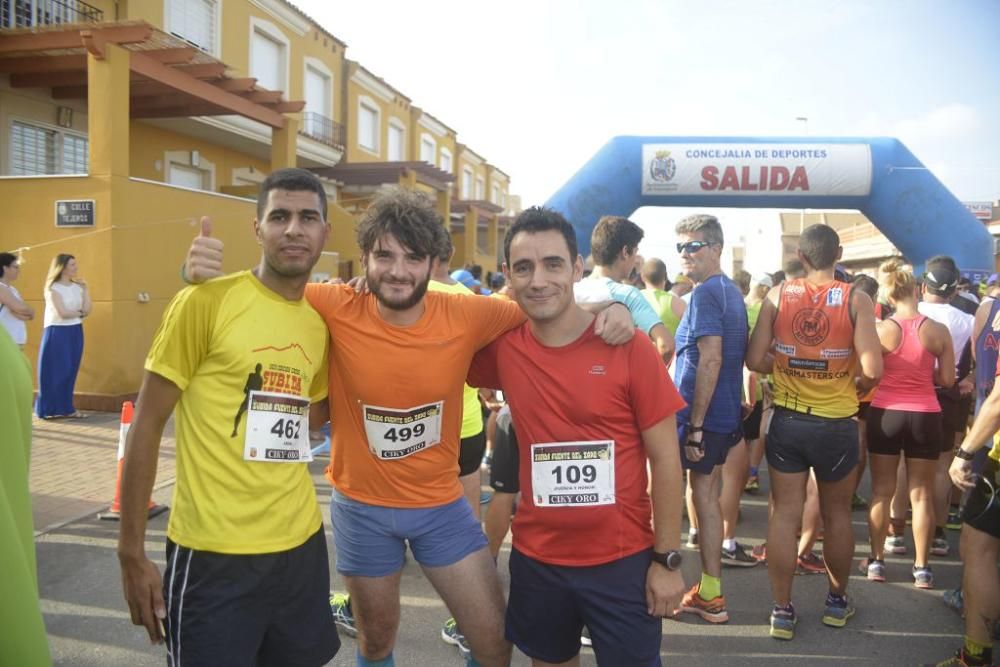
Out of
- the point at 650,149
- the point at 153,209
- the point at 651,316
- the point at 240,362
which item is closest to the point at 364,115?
the point at 153,209

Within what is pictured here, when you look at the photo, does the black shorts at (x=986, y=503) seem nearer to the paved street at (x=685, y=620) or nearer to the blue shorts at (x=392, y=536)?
the paved street at (x=685, y=620)

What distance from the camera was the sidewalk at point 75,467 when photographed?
5.09 metres

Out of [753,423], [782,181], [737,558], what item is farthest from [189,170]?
[737,558]

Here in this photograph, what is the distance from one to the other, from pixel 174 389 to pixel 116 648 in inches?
80.8

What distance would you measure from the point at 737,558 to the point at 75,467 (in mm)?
6046

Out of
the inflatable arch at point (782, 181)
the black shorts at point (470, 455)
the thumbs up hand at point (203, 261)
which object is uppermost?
the inflatable arch at point (782, 181)

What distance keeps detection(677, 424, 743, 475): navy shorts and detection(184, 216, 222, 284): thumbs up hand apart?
2.76m

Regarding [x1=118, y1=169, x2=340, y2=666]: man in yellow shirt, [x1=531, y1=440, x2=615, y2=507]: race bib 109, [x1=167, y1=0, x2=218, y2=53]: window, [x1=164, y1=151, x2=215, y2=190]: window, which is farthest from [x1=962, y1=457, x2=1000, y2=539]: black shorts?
[x1=167, y1=0, x2=218, y2=53]: window

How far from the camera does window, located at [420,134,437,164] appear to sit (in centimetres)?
2577

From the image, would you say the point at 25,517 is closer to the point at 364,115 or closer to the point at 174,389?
the point at 174,389

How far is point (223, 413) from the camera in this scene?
1995 millimetres

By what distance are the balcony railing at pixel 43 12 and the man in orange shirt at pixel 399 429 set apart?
452 inches

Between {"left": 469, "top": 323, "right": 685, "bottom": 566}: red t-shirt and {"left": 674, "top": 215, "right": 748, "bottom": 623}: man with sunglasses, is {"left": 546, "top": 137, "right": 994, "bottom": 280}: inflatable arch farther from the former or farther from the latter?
{"left": 469, "top": 323, "right": 685, "bottom": 566}: red t-shirt

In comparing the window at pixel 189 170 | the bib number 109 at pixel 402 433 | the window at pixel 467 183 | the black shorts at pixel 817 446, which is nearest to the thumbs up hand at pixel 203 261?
the bib number 109 at pixel 402 433
